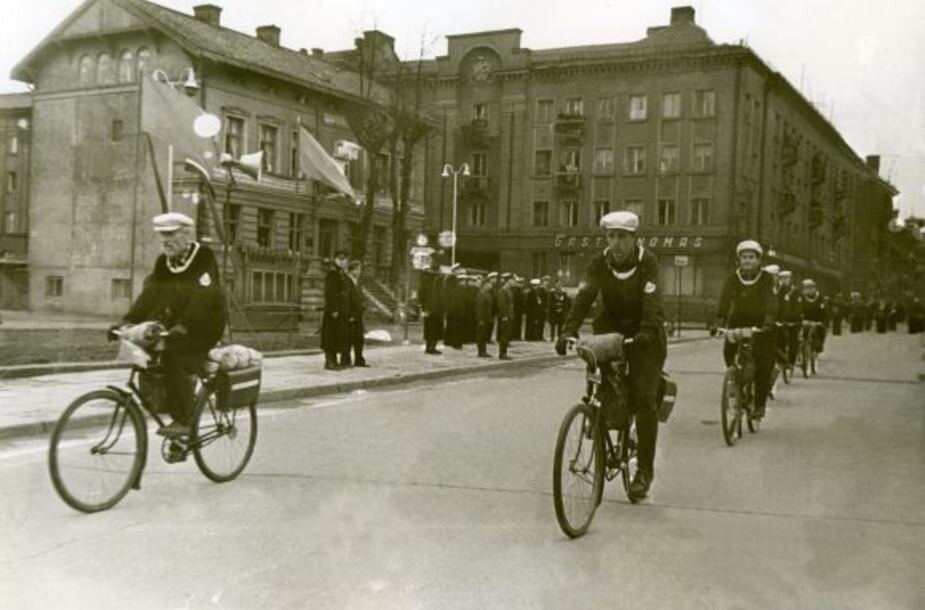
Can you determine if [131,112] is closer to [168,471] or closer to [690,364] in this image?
[690,364]

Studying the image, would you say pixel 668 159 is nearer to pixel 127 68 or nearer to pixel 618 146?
pixel 618 146

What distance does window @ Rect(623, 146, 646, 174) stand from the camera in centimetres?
2959

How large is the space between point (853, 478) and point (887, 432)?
313cm

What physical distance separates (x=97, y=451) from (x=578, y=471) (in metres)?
2.74

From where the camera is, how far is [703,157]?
111 feet

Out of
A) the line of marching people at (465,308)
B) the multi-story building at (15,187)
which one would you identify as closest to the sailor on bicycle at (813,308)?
the line of marching people at (465,308)

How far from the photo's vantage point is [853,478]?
7.48 m

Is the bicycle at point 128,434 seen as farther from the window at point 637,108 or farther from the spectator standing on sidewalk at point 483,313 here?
the window at point 637,108

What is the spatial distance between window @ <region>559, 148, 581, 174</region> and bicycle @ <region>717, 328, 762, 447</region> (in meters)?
19.6

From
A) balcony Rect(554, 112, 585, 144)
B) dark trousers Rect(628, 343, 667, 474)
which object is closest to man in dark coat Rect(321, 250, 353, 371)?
dark trousers Rect(628, 343, 667, 474)

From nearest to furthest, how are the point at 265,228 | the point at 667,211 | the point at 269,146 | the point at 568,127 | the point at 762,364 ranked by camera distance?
1. the point at 762,364
2. the point at 568,127
3. the point at 667,211
4. the point at 269,146
5. the point at 265,228

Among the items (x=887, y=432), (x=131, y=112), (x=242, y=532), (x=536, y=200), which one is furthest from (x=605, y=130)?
(x=242, y=532)

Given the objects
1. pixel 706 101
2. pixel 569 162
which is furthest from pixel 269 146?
pixel 706 101

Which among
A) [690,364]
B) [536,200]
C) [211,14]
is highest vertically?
[211,14]
